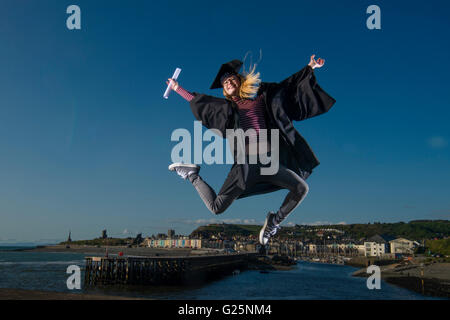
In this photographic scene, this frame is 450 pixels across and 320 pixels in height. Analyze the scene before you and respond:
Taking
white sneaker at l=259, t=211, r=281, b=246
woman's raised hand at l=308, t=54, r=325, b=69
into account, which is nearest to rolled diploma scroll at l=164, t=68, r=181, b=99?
woman's raised hand at l=308, t=54, r=325, b=69

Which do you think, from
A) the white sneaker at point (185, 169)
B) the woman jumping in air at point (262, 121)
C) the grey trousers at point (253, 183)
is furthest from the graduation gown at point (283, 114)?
the white sneaker at point (185, 169)

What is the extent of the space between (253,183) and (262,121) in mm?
909

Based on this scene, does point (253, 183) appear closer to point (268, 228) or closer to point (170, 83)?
point (268, 228)

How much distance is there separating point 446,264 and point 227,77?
273 ft

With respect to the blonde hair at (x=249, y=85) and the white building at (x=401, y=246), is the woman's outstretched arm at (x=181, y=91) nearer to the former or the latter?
the blonde hair at (x=249, y=85)

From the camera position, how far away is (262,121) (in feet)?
16.4

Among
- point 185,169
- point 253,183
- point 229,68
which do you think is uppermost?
point 229,68

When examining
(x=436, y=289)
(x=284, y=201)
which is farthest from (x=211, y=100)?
(x=436, y=289)

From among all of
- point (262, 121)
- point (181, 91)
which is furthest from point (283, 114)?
point (181, 91)

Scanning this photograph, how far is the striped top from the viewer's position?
494cm

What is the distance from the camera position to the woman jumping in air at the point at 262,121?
189 inches

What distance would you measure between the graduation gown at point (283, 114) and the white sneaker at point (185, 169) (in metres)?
0.49
